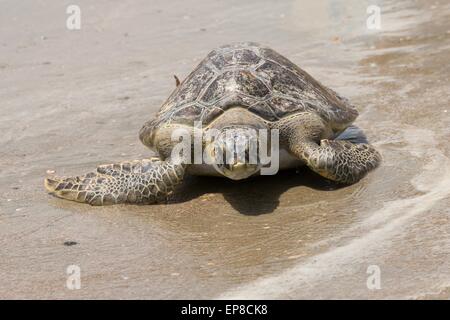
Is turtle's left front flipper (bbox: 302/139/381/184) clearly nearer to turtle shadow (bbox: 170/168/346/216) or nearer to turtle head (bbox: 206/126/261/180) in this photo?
turtle shadow (bbox: 170/168/346/216)

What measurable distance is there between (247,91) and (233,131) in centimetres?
56

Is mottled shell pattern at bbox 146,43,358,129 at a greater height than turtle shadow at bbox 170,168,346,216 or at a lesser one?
greater

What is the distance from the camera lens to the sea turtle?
592 centimetres

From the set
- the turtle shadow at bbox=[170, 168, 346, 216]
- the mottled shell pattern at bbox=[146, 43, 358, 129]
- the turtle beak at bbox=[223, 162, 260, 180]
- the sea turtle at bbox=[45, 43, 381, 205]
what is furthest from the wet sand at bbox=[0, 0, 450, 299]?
the mottled shell pattern at bbox=[146, 43, 358, 129]

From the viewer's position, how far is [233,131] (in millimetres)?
5719

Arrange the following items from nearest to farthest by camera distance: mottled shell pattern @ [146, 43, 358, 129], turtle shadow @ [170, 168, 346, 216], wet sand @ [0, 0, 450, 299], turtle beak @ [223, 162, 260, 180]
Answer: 1. wet sand @ [0, 0, 450, 299]
2. turtle beak @ [223, 162, 260, 180]
3. turtle shadow @ [170, 168, 346, 216]
4. mottled shell pattern @ [146, 43, 358, 129]

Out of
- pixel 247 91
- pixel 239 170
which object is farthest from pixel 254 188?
pixel 247 91

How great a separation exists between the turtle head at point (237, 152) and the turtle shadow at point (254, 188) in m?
0.27

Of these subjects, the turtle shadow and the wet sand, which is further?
the turtle shadow

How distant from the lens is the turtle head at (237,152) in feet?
18.2

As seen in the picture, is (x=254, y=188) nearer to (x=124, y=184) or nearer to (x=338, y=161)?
(x=338, y=161)
